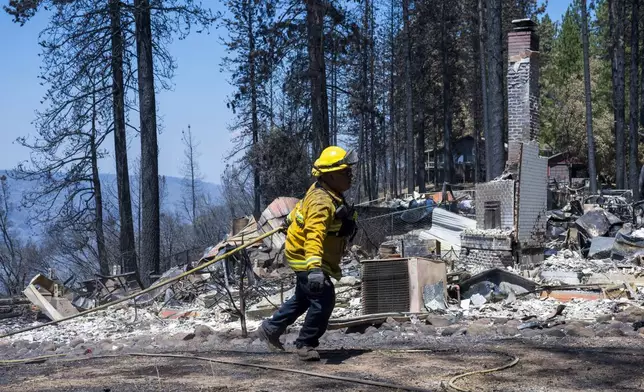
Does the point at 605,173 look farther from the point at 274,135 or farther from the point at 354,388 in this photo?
the point at 354,388

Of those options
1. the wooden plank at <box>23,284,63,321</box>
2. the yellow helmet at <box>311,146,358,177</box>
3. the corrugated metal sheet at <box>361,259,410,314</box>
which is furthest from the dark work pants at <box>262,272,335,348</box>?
the wooden plank at <box>23,284,63,321</box>

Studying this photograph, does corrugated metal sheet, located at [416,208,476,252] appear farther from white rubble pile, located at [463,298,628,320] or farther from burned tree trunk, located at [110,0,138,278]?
white rubble pile, located at [463,298,628,320]

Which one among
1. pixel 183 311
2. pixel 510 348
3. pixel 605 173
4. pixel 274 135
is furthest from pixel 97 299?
pixel 605 173

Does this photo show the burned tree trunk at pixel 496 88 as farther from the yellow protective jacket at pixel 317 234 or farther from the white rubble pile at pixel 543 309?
the yellow protective jacket at pixel 317 234

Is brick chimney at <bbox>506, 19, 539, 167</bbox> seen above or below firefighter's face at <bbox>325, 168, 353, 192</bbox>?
above

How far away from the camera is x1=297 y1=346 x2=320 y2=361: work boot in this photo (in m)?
6.00

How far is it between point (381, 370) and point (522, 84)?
11.7m

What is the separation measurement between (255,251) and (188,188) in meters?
52.8

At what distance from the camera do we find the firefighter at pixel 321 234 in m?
5.96

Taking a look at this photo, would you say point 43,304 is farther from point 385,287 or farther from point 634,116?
point 634,116

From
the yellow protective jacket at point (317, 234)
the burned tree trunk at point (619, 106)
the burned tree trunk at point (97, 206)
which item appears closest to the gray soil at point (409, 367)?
the yellow protective jacket at point (317, 234)

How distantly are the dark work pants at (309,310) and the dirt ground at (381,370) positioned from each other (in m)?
0.24

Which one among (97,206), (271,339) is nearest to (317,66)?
(97,206)

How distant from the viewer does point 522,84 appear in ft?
52.2
